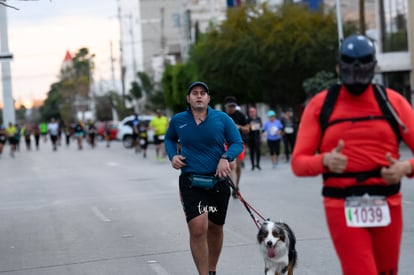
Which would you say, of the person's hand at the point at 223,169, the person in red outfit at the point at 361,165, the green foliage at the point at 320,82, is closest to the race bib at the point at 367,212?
the person in red outfit at the point at 361,165

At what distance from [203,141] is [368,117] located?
3.13 m

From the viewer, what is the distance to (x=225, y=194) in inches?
317

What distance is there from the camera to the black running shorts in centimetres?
782

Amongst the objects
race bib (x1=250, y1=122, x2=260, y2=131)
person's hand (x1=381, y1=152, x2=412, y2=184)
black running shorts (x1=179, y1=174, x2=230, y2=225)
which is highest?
person's hand (x1=381, y1=152, x2=412, y2=184)

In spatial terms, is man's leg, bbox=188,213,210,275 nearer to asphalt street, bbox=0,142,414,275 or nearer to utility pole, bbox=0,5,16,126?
asphalt street, bbox=0,142,414,275

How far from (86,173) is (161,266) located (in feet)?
61.4

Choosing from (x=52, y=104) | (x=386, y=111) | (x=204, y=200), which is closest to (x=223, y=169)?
(x=204, y=200)

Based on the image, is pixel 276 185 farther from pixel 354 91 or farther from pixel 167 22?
pixel 167 22

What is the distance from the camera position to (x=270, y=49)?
3900 centimetres

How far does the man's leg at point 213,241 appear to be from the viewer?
8227 millimetres

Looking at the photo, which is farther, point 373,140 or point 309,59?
point 309,59

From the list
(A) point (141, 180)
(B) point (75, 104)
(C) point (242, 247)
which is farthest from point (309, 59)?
(B) point (75, 104)

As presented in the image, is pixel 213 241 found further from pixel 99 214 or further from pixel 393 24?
pixel 393 24

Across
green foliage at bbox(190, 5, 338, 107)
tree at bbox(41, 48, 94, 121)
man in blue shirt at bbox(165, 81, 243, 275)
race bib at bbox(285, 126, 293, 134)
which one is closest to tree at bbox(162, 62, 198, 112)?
green foliage at bbox(190, 5, 338, 107)
